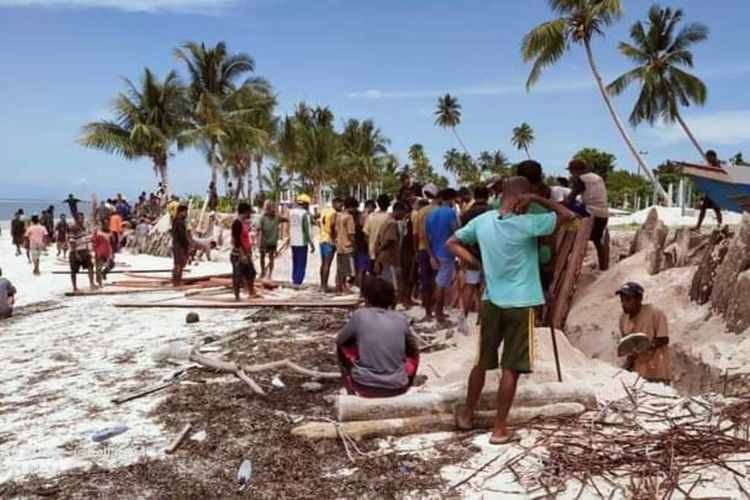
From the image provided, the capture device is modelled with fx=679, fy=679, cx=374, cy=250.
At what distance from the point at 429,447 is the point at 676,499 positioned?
1.51 metres

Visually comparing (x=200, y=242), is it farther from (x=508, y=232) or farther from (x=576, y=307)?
(x=508, y=232)

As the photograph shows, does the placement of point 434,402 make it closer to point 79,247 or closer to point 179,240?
point 179,240

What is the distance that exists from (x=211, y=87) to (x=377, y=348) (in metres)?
32.5

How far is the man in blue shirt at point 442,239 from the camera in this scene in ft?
26.5

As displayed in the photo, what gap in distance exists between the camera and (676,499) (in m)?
3.53

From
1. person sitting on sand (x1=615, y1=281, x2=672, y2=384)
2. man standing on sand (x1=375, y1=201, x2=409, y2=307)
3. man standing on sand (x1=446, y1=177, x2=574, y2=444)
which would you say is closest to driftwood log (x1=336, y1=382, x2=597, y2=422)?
man standing on sand (x1=446, y1=177, x2=574, y2=444)

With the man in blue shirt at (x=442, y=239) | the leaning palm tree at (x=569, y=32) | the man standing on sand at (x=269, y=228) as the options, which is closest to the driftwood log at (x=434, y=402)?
the man in blue shirt at (x=442, y=239)

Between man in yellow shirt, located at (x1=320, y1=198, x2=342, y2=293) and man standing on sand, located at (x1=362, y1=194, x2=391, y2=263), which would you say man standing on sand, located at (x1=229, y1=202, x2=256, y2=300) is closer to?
man in yellow shirt, located at (x1=320, y1=198, x2=342, y2=293)

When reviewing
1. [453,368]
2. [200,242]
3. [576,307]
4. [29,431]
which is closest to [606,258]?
[576,307]

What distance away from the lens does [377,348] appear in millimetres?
4863

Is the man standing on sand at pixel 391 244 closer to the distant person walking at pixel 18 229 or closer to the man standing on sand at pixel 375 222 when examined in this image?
the man standing on sand at pixel 375 222

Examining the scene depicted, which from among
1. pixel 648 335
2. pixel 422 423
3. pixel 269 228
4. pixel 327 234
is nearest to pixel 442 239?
pixel 648 335

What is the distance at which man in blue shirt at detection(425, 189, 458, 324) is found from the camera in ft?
26.5

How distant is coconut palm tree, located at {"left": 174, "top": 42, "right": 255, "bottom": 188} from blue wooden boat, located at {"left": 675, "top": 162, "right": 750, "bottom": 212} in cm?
2438
